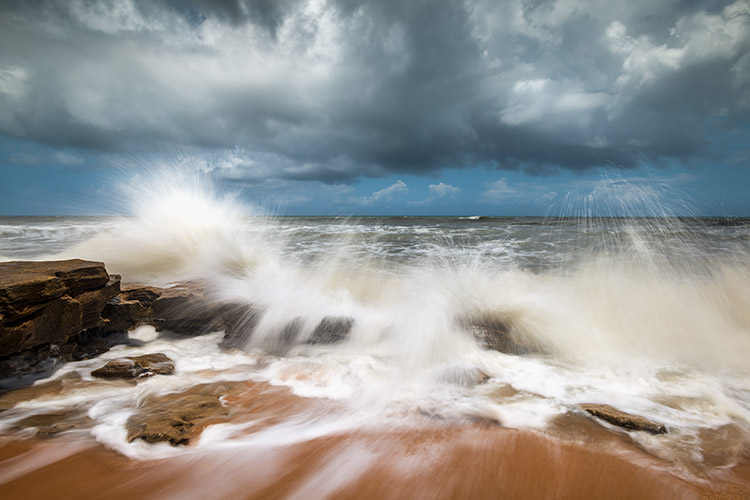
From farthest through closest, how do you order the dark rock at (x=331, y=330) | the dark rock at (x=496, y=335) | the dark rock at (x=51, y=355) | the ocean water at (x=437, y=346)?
the dark rock at (x=331, y=330)
the dark rock at (x=496, y=335)
the dark rock at (x=51, y=355)
the ocean water at (x=437, y=346)

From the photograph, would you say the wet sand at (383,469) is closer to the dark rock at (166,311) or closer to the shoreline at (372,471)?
the shoreline at (372,471)

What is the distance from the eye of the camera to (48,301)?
293cm

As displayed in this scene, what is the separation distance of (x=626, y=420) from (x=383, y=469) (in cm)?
174

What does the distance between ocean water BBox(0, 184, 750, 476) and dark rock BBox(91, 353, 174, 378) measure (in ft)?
0.42

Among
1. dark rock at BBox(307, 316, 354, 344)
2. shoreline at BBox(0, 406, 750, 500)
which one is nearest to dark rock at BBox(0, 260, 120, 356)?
shoreline at BBox(0, 406, 750, 500)

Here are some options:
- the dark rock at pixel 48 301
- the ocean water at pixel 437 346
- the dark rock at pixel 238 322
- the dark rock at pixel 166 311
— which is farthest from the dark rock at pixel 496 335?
the dark rock at pixel 48 301

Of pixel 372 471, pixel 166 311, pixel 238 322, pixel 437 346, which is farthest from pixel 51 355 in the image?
pixel 437 346

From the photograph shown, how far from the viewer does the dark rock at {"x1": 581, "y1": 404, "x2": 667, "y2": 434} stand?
2.20 m

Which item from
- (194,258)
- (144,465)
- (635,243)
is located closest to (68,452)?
(144,465)

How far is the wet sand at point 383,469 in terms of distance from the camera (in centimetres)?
175

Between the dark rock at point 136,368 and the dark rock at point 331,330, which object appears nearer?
the dark rock at point 136,368

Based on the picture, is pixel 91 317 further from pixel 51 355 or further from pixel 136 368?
pixel 136 368

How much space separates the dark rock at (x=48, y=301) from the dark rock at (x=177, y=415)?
1287mm

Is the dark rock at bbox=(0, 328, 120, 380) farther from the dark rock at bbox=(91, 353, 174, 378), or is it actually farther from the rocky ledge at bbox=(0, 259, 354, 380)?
the dark rock at bbox=(91, 353, 174, 378)
